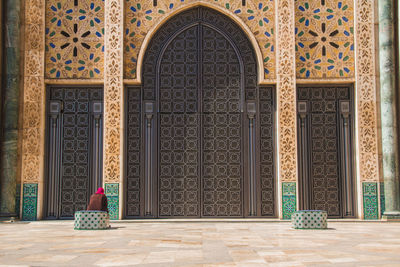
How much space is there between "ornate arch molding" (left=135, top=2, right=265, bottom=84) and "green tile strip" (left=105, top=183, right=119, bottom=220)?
2152 mm

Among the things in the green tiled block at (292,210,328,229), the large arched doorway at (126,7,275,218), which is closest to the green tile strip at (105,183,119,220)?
the large arched doorway at (126,7,275,218)

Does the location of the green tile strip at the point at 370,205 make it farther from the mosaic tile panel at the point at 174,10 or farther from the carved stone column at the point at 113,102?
the carved stone column at the point at 113,102

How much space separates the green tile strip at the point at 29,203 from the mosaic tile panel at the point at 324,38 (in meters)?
5.70

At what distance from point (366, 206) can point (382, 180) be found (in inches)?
23.6

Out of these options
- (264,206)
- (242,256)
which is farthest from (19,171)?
(242,256)

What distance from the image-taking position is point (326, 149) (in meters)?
10.4

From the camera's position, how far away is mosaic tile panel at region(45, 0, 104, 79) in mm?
10445

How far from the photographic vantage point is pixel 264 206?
10281 millimetres

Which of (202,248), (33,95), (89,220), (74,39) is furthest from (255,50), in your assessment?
(202,248)

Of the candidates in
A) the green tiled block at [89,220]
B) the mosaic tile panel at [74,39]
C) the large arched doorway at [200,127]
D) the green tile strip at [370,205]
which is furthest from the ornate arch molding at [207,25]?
the green tiled block at [89,220]

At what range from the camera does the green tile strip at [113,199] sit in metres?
10.0

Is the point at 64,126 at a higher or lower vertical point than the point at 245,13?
lower

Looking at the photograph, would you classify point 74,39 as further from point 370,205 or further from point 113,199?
point 370,205

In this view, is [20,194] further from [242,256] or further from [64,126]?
[242,256]
